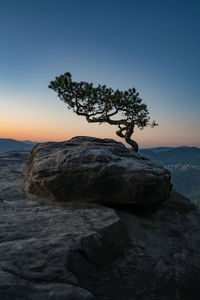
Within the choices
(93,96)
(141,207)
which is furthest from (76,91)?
(141,207)

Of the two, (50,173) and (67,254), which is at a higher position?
(50,173)

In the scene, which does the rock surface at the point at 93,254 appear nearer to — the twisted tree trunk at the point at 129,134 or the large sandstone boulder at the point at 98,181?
the large sandstone boulder at the point at 98,181

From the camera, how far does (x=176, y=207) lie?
410 inches

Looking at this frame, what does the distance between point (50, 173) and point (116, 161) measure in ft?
10.7

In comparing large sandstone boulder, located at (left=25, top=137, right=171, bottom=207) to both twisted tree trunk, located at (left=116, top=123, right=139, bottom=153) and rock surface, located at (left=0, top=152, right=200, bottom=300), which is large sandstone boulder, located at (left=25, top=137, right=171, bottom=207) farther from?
twisted tree trunk, located at (left=116, top=123, right=139, bottom=153)

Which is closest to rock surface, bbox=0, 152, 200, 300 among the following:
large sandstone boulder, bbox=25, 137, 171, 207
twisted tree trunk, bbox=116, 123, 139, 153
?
large sandstone boulder, bbox=25, 137, 171, 207

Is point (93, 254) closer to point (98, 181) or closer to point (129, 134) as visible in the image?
point (98, 181)

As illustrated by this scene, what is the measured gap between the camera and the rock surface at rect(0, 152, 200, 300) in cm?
380

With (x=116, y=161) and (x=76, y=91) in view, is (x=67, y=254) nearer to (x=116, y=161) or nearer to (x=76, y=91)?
(x=116, y=161)

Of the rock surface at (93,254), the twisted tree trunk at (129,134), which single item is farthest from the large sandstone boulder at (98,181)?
the twisted tree trunk at (129,134)

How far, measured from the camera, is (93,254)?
497 centimetres

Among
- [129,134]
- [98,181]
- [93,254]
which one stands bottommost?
[93,254]

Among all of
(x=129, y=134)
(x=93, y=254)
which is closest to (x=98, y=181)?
(x=93, y=254)

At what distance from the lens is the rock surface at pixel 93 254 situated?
12.5 feet
